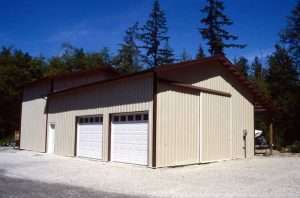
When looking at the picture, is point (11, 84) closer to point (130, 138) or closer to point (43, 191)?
point (130, 138)

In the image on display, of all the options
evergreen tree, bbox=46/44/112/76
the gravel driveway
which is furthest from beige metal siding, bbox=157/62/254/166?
evergreen tree, bbox=46/44/112/76

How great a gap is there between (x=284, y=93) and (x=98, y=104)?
23878 mm

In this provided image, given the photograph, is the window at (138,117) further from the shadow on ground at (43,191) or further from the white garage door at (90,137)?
the shadow on ground at (43,191)

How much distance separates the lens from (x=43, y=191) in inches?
340

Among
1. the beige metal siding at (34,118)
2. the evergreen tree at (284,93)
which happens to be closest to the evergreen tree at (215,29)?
the evergreen tree at (284,93)

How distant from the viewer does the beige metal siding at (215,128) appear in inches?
607

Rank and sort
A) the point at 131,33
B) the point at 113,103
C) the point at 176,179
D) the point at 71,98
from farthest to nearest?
the point at 131,33 < the point at 71,98 < the point at 113,103 < the point at 176,179

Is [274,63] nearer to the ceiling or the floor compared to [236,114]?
nearer to the ceiling

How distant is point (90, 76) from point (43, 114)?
3.99m

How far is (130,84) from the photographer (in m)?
14.6

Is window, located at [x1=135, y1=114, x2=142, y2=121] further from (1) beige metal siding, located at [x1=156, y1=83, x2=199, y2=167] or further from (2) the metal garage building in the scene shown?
(1) beige metal siding, located at [x1=156, y1=83, x2=199, y2=167]

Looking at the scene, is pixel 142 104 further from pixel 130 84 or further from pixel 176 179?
pixel 176 179

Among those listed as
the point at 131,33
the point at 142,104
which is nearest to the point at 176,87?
the point at 142,104

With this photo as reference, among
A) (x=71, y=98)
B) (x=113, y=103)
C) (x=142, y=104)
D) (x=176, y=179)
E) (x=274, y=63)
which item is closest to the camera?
(x=176, y=179)
